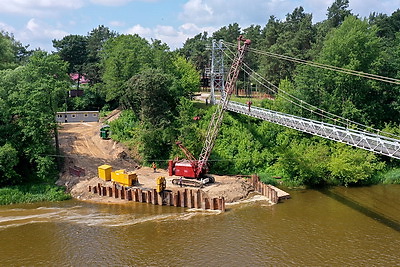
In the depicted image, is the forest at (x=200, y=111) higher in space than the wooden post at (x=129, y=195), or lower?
higher

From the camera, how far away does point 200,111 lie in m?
52.8

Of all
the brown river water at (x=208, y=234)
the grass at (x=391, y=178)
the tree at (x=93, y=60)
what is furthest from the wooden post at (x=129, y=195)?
the tree at (x=93, y=60)

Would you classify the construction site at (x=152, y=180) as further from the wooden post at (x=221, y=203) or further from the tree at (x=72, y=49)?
the tree at (x=72, y=49)

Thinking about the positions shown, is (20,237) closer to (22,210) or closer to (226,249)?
(22,210)

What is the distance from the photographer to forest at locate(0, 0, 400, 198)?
36812 mm

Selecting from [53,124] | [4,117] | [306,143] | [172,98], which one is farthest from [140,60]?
[306,143]

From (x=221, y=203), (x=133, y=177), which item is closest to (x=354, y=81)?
(x=221, y=203)

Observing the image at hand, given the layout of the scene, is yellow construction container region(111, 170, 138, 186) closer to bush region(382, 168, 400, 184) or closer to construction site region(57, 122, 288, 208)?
construction site region(57, 122, 288, 208)

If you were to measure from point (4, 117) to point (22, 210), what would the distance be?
35.1 feet

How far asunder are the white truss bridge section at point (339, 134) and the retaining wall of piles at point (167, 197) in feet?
38.9

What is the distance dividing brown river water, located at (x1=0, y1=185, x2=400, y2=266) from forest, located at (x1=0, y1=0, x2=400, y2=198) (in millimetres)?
5005

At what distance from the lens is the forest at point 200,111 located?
36812 mm

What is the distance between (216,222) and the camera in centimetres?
2850

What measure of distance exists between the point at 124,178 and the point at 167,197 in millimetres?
5393
